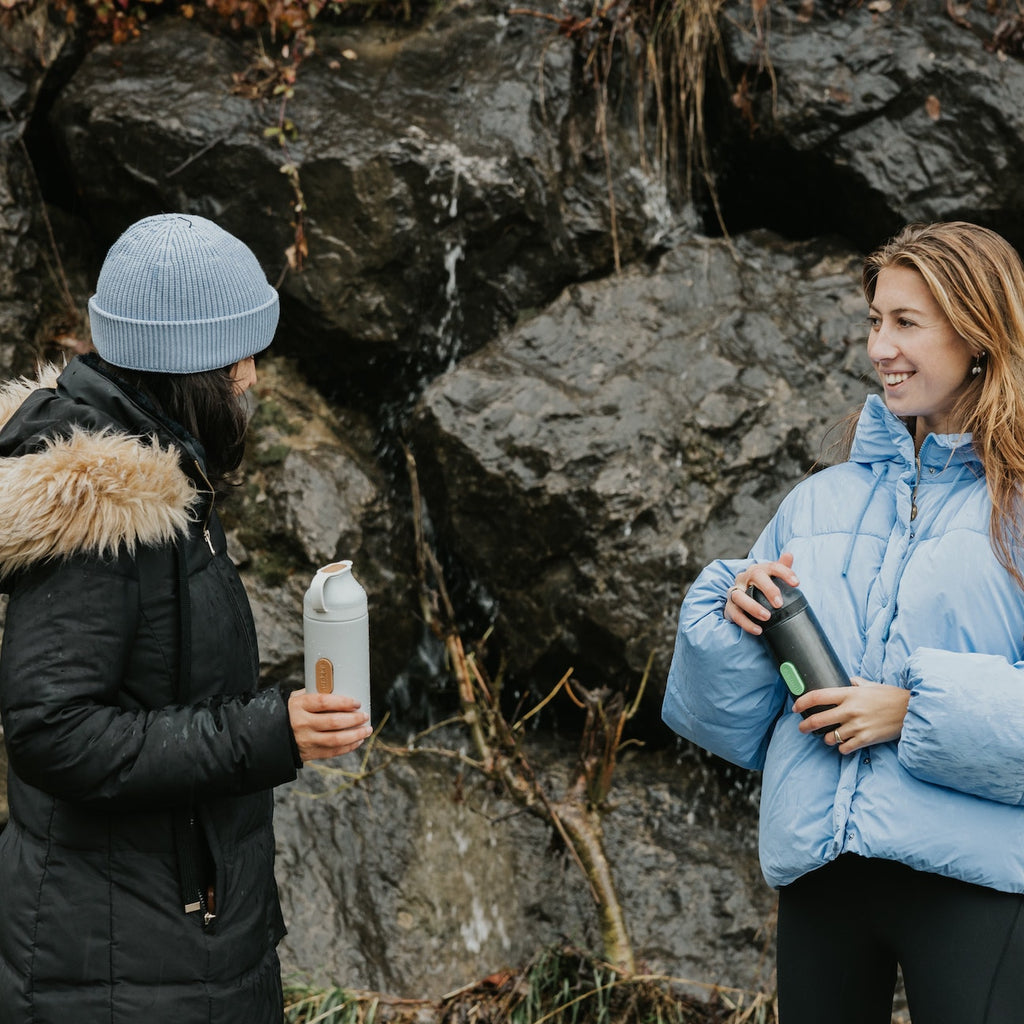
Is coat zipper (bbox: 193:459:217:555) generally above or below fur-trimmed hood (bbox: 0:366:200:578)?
below

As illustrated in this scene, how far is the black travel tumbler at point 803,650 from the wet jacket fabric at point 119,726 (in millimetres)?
871

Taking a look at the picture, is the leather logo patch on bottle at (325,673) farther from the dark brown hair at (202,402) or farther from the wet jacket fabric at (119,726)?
the dark brown hair at (202,402)

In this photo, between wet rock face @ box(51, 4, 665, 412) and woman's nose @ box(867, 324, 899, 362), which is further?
wet rock face @ box(51, 4, 665, 412)

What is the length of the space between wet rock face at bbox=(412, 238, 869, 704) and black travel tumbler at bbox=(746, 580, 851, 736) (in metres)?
2.17

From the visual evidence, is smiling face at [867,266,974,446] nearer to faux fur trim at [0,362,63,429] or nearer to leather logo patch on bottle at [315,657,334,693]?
leather logo patch on bottle at [315,657,334,693]

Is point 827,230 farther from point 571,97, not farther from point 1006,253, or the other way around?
point 1006,253

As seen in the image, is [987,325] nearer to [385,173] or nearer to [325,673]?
[325,673]

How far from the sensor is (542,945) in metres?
3.89

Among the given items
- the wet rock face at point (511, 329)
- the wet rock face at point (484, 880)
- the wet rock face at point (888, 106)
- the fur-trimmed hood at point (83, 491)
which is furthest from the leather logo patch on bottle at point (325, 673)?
the wet rock face at point (888, 106)

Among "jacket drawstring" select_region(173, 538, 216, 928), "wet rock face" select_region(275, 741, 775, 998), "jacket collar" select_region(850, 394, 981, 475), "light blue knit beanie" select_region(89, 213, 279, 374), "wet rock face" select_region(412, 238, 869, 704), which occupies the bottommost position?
"wet rock face" select_region(275, 741, 775, 998)

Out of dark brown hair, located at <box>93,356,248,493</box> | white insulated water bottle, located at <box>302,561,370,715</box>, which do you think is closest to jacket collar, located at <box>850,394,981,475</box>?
white insulated water bottle, located at <box>302,561,370,715</box>

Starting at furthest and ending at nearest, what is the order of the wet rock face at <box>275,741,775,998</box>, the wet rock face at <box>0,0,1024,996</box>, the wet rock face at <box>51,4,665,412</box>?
the wet rock face at <box>51,4,665,412</box> < the wet rock face at <box>0,0,1024,996</box> < the wet rock face at <box>275,741,775,998</box>

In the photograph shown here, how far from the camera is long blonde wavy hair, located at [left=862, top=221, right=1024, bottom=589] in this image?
6.75 feet

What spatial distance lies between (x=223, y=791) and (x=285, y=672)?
2440mm
